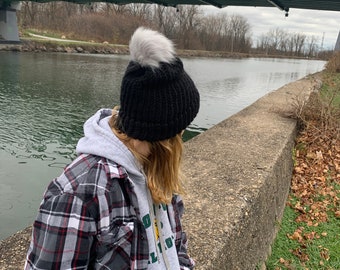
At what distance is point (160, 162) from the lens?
1412mm

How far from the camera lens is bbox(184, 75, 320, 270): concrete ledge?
270 cm

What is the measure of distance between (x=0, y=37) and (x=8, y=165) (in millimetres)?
31021

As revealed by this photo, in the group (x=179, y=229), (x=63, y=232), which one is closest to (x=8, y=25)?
(x=179, y=229)

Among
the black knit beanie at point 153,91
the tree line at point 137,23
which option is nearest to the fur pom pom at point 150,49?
the black knit beanie at point 153,91

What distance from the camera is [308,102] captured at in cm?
767

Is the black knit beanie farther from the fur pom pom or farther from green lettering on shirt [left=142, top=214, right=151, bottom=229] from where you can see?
green lettering on shirt [left=142, top=214, right=151, bottom=229]

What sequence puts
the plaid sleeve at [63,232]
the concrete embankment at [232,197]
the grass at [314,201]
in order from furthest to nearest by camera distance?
the grass at [314,201], the concrete embankment at [232,197], the plaid sleeve at [63,232]

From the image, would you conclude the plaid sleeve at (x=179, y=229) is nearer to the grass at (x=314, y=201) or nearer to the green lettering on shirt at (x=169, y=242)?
the green lettering on shirt at (x=169, y=242)

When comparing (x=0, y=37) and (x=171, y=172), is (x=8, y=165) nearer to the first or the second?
(x=171, y=172)

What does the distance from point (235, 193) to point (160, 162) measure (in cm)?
221

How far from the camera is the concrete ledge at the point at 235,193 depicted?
270 centimetres

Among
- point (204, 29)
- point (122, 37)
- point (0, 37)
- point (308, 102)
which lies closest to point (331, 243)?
point (308, 102)

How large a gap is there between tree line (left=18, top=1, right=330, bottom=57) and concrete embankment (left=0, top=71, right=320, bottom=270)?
90.5ft

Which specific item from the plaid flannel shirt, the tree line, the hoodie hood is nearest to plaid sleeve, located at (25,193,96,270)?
the plaid flannel shirt
